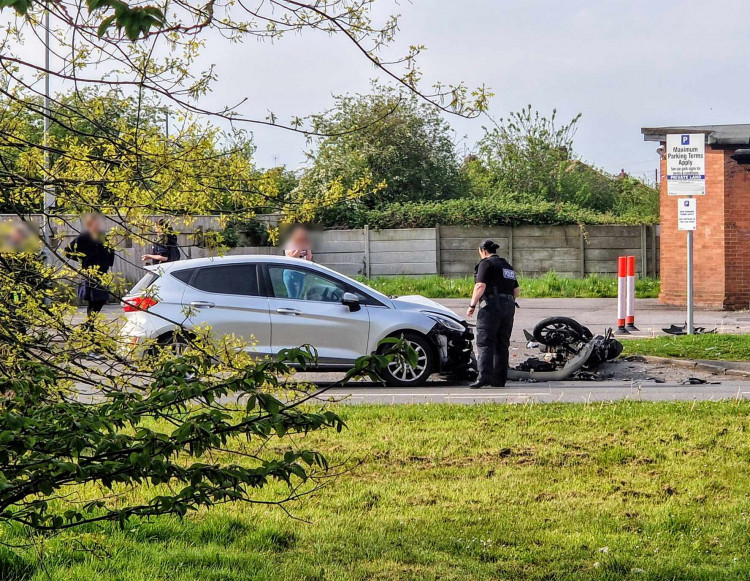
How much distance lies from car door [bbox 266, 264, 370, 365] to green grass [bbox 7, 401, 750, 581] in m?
3.65

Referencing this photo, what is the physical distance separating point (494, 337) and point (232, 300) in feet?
9.99

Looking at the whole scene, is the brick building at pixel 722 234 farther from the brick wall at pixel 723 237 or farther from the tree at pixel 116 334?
the tree at pixel 116 334

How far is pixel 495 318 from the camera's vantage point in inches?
452

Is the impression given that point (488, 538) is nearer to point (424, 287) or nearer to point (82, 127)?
point (82, 127)

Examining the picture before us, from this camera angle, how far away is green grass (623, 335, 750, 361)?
13992 millimetres

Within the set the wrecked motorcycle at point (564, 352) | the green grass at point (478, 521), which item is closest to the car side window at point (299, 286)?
the wrecked motorcycle at point (564, 352)

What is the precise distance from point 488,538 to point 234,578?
1.41 meters

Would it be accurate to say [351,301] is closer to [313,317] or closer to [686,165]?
[313,317]

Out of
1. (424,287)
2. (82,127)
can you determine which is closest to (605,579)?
(82,127)

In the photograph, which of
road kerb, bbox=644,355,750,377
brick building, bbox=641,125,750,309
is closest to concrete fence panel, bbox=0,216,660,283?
brick building, bbox=641,125,750,309

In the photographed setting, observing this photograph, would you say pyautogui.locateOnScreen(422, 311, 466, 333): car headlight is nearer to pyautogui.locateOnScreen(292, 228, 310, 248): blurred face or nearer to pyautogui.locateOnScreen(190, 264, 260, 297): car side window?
pyautogui.locateOnScreen(190, 264, 260, 297): car side window

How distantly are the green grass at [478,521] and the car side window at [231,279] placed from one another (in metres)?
4.10

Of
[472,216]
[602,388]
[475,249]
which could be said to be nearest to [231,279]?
[602,388]

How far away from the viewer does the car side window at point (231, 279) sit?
1200 cm
